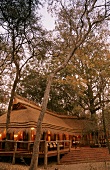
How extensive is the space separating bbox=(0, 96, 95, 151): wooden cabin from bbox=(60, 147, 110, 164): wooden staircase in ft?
5.19

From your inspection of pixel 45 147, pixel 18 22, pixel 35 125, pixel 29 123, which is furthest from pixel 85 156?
pixel 18 22

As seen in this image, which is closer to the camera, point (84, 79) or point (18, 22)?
point (18, 22)

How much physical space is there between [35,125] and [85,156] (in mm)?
4842

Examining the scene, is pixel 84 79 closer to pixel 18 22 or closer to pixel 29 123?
pixel 29 123

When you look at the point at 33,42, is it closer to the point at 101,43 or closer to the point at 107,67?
the point at 107,67

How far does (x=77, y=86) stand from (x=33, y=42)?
833 cm

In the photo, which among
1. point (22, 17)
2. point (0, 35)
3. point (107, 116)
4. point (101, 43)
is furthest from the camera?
point (101, 43)

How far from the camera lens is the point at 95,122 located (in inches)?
852

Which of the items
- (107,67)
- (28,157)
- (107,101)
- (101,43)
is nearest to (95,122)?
(107,101)

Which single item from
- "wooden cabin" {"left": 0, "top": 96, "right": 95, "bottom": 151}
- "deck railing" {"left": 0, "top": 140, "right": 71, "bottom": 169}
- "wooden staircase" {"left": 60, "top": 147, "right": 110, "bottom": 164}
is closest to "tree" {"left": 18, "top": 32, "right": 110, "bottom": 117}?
"wooden cabin" {"left": 0, "top": 96, "right": 95, "bottom": 151}

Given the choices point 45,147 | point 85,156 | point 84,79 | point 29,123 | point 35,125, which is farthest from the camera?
point 84,79

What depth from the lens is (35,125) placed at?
1454cm

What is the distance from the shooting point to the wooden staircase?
45.4 feet

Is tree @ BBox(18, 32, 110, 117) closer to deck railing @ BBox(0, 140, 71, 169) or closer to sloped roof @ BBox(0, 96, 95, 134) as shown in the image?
sloped roof @ BBox(0, 96, 95, 134)
